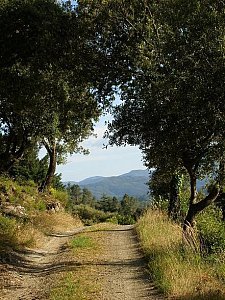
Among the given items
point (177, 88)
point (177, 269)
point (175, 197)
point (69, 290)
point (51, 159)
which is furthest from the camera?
point (51, 159)

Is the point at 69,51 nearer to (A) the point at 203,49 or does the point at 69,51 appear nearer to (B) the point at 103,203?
(A) the point at 203,49

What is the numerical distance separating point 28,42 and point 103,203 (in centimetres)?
10016

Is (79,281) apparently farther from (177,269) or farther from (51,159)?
(51,159)

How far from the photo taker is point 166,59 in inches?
480

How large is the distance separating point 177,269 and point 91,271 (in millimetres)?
2838

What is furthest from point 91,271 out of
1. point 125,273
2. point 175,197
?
point 175,197

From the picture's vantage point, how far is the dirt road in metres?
11.1

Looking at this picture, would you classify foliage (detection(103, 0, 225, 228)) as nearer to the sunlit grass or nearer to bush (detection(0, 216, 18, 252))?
the sunlit grass

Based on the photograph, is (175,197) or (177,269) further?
(175,197)

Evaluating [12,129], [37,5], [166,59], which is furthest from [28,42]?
[12,129]

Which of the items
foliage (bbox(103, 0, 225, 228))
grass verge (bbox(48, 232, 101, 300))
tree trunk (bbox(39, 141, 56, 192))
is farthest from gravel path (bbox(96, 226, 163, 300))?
tree trunk (bbox(39, 141, 56, 192))

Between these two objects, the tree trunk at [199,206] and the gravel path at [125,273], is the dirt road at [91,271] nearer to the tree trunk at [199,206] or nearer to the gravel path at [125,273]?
the gravel path at [125,273]

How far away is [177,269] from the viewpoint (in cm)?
1155

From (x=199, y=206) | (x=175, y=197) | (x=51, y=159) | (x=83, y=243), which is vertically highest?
(x=51, y=159)
